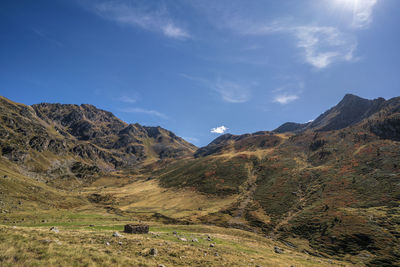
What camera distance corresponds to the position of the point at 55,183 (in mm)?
143500

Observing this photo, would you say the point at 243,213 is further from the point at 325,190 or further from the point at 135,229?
the point at 135,229

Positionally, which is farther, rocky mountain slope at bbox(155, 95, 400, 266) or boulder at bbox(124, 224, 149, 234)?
rocky mountain slope at bbox(155, 95, 400, 266)

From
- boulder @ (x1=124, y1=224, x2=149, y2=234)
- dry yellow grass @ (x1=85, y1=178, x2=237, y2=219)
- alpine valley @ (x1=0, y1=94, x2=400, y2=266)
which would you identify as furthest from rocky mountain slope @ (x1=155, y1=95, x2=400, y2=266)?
boulder @ (x1=124, y1=224, x2=149, y2=234)

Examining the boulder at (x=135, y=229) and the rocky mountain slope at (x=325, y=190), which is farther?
the rocky mountain slope at (x=325, y=190)

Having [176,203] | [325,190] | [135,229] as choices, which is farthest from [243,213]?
[135,229]

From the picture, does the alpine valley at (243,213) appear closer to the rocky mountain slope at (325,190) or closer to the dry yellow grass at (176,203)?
the rocky mountain slope at (325,190)

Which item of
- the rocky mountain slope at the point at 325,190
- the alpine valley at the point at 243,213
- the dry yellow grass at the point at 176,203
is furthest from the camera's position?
the dry yellow grass at the point at 176,203

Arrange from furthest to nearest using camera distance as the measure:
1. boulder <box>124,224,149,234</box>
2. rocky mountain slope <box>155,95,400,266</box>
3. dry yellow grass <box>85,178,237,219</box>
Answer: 1. dry yellow grass <box>85,178,237,219</box>
2. rocky mountain slope <box>155,95,400,266</box>
3. boulder <box>124,224,149,234</box>

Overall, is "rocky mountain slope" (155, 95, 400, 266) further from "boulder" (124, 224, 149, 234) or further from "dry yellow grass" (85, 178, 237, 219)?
"boulder" (124, 224, 149, 234)

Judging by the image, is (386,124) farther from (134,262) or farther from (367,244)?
(134,262)

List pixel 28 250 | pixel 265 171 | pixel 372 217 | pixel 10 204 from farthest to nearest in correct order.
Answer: pixel 265 171 < pixel 10 204 < pixel 372 217 < pixel 28 250

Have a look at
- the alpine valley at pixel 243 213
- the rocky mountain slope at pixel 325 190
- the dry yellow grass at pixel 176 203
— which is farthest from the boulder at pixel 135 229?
the dry yellow grass at pixel 176 203

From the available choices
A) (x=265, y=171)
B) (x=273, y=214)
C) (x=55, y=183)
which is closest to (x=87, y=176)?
(x=55, y=183)

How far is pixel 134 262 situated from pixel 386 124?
155732 millimetres
